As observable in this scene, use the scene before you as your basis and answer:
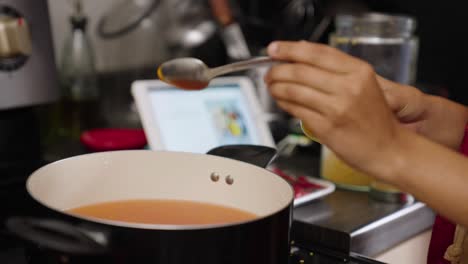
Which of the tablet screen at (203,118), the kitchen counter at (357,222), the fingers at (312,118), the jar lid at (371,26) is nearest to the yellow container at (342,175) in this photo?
the kitchen counter at (357,222)

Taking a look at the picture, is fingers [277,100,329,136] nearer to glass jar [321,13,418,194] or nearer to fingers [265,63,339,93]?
fingers [265,63,339,93]

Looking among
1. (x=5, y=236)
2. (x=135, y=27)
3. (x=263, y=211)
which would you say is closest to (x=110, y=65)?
(x=135, y=27)

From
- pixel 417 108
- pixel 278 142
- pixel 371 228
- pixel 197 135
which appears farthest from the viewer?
pixel 278 142

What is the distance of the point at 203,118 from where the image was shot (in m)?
0.99

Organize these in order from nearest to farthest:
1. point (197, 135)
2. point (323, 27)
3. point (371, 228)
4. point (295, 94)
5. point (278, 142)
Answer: point (295, 94) < point (371, 228) < point (197, 135) < point (278, 142) < point (323, 27)

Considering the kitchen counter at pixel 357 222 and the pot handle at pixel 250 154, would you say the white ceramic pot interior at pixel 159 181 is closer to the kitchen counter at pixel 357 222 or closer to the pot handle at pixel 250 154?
the pot handle at pixel 250 154

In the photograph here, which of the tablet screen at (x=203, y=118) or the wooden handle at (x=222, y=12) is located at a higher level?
the wooden handle at (x=222, y=12)

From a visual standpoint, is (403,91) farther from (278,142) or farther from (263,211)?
(278,142)

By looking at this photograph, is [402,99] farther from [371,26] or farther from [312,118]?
[371,26]

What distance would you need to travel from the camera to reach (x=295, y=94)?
453 millimetres

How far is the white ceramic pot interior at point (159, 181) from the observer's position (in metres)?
0.56

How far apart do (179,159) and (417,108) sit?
265 mm

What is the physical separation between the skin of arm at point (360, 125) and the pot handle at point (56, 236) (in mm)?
177

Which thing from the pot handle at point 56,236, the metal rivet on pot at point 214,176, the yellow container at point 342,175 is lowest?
the yellow container at point 342,175
